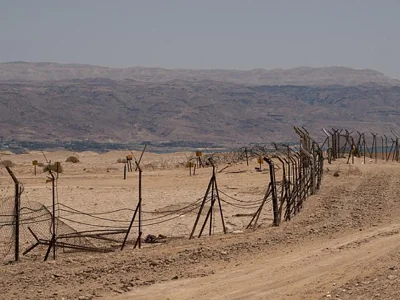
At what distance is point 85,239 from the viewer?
59.6ft

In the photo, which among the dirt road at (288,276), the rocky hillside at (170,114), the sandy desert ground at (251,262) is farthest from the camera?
the rocky hillside at (170,114)

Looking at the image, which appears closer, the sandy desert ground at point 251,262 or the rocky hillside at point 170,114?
the sandy desert ground at point 251,262

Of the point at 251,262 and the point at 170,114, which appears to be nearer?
the point at 251,262

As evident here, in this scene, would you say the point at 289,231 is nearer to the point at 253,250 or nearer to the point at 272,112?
the point at 253,250

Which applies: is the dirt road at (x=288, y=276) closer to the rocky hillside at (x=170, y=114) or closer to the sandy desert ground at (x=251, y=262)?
the sandy desert ground at (x=251, y=262)

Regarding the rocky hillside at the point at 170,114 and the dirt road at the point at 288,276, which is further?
the rocky hillside at the point at 170,114

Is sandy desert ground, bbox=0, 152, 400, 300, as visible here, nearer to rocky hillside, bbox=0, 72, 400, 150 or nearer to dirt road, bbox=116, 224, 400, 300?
dirt road, bbox=116, 224, 400, 300

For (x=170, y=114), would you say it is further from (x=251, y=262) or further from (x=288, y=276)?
(x=288, y=276)

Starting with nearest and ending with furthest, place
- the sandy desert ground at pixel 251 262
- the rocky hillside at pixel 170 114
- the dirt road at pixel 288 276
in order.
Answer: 1. the dirt road at pixel 288 276
2. the sandy desert ground at pixel 251 262
3. the rocky hillside at pixel 170 114

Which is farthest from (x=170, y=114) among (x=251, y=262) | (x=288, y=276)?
(x=288, y=276)

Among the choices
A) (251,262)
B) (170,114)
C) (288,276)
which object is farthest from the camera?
(170,114)

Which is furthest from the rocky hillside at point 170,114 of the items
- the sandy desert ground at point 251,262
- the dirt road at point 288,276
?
the dirt road at point 288,276

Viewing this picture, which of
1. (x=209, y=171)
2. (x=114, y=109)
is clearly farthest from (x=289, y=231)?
(x=114, y=109)

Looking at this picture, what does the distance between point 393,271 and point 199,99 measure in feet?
553
